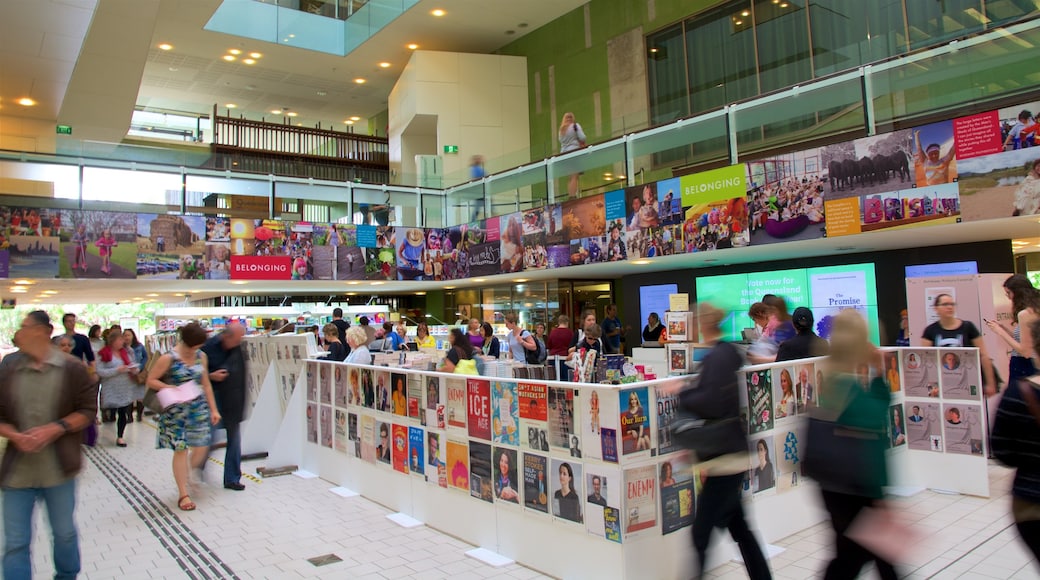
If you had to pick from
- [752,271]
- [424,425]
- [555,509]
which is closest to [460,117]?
[752,271]

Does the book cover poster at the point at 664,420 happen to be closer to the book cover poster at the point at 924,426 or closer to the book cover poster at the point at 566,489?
the book cover poster at the point at 566,489

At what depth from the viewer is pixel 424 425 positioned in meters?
4.72

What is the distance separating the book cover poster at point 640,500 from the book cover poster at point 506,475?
0.83 metres

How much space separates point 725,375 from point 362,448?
377cm

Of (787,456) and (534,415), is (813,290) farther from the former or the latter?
(534,415)

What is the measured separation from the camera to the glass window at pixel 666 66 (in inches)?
600

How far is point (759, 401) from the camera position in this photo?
4125 mm

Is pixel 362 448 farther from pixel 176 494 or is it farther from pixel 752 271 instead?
pixel 752 271

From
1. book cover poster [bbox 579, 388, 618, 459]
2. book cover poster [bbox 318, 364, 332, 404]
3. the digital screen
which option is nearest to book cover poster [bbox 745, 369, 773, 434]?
book cover poster [bbox 579, 388, 618, 459]

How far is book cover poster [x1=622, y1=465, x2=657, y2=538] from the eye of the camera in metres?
3.27

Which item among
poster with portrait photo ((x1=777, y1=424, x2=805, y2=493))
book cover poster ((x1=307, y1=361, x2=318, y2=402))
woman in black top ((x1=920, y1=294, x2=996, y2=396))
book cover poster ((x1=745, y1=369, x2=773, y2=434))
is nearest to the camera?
book cover poster ((x1=745, y1=369, x2=773, y2=434))

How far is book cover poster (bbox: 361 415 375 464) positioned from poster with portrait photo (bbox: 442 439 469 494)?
123 cm

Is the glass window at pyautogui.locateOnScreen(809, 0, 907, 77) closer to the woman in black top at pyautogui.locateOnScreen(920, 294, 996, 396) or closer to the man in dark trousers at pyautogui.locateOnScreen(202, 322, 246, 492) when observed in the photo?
the woman in black top at pyautogui.locateOnScreen(920, 294, 996, 396)

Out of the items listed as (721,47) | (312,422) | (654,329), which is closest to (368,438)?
A: (312,422)
